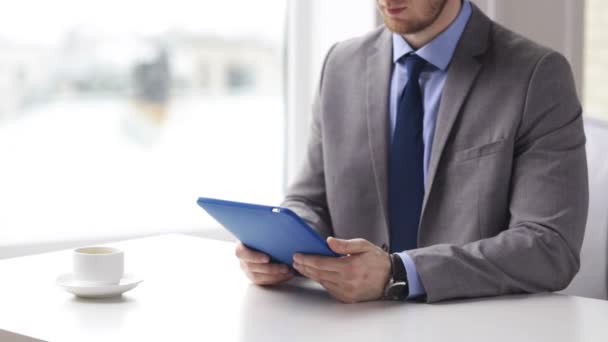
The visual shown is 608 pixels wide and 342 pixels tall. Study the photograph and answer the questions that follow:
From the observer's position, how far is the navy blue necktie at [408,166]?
83.4 inches

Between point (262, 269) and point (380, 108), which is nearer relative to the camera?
point (262, 269)

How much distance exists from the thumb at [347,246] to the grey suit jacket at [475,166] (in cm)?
10

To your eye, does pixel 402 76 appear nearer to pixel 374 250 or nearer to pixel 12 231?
pixel 374 250

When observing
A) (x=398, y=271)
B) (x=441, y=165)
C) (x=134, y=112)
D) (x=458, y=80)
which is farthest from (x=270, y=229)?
(x=134, y=112)

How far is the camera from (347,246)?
5.54ft

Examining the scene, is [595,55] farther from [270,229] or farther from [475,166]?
[270,229]

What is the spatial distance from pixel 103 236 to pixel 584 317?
71.5 inches

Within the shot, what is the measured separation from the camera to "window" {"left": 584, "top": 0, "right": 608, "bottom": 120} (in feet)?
13.1

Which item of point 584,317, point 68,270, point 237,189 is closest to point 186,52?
point 237,189

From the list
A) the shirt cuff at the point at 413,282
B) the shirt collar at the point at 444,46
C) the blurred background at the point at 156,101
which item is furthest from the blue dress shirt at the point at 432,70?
the blurred background at the point at 156,101

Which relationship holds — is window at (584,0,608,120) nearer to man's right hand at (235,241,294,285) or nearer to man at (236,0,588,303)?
man at (236,0,588,303)

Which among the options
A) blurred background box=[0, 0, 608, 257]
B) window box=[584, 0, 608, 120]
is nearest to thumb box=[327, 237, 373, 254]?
blurred background box=[0, 0, 608, 257]

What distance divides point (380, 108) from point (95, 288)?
0.82m

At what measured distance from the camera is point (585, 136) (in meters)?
2.05
